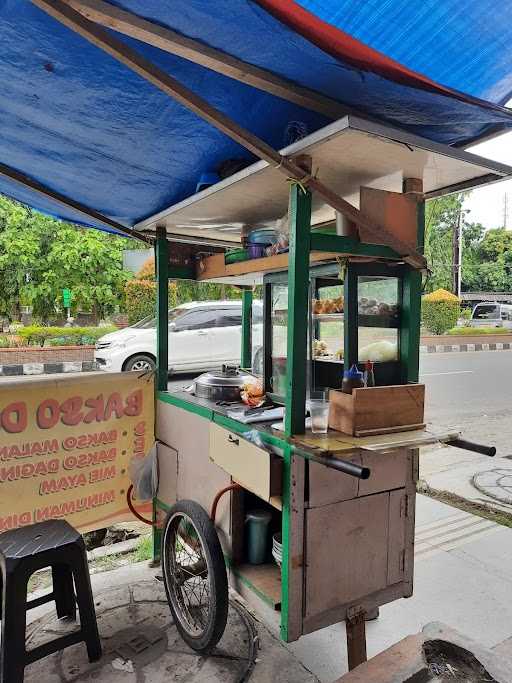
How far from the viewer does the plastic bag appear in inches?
121

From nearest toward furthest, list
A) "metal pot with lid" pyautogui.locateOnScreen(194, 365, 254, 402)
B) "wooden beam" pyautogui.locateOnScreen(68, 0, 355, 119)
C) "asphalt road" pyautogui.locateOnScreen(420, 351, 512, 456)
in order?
"wooden beam" pyautogui.locateOnScreen(68, 0, 355, 119), "metal pot with lid" pyautogui.locateOnScreen(194, 365, 254, 402), "asphalt road" pyautogui.locateOnScreen(420, 351, 512, 456)

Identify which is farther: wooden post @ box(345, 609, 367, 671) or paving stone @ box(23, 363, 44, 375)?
paving stone @ box(23, 363, 44, 375)

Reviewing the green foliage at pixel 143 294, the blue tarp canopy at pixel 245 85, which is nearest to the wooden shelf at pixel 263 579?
the blue tarp canopy at pixel 245 85

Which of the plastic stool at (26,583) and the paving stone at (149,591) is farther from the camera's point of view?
the paving stone at (149,591)

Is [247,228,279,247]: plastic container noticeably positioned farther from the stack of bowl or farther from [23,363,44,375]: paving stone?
[23,363,44,375]: paving stone

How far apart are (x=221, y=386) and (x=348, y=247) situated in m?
1.14

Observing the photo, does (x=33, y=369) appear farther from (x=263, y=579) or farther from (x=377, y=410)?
(x=377, y=410)

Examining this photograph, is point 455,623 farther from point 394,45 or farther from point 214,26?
point 214,26

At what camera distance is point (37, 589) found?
2945 millimetres

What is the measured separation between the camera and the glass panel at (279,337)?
2.66 m

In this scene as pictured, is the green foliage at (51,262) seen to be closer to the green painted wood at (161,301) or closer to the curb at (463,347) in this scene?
the curb at (463,347)

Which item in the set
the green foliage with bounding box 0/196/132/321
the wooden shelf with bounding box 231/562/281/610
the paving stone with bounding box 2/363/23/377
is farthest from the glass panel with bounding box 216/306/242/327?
the wooden shelf with bounding box 231/562/281/610

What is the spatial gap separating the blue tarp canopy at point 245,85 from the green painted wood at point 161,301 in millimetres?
626

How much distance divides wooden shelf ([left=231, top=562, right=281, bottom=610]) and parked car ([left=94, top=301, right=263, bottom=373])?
6.57 m
